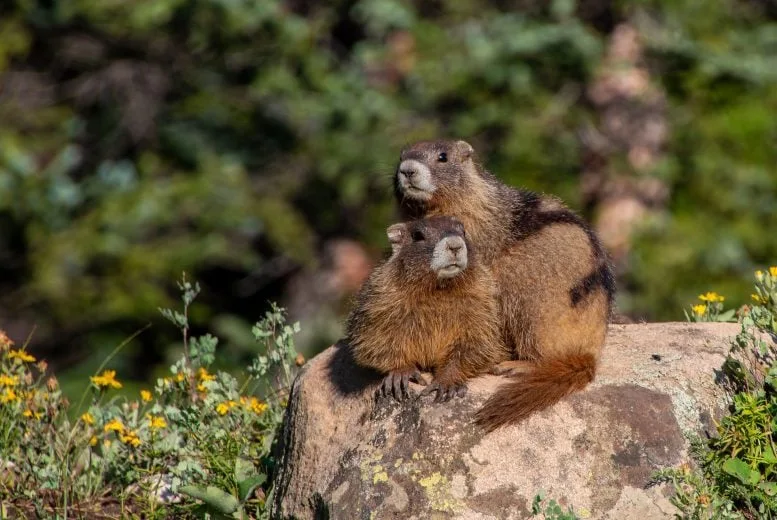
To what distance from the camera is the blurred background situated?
38.5ft

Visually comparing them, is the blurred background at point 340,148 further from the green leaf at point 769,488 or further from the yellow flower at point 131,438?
the green leaf at point 769,488

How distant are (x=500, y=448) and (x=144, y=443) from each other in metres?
1.88

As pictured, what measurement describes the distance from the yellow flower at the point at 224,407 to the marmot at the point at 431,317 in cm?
66

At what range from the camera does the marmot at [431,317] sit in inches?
227

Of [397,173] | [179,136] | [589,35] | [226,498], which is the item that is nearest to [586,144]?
[589,35]

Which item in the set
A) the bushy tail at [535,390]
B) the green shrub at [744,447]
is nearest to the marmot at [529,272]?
the bushy tail at [535,390]

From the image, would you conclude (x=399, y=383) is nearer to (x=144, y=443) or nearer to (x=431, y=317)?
(x=431, y=317)

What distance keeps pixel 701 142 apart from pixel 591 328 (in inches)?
298

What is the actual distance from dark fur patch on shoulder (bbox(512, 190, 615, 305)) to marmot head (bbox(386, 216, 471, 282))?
0.45m

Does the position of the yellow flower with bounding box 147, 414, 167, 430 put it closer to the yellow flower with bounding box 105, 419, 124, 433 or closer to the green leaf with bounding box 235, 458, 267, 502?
the yellow flower with bounding box 105, 419, 124, 433

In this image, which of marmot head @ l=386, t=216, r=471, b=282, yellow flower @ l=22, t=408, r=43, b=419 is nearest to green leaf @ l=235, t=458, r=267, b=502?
yellow flower @ l=22, t=408, r=43, b=419

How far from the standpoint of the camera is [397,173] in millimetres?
7031

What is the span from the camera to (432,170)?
275 inches

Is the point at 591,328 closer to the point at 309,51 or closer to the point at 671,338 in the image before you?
the point at 671,338
